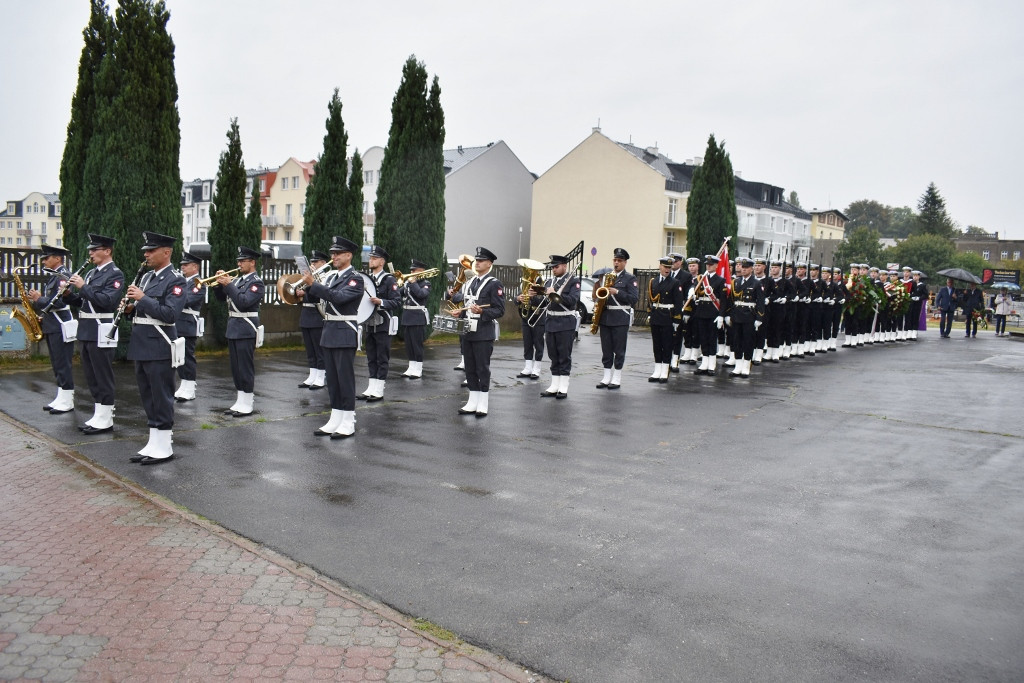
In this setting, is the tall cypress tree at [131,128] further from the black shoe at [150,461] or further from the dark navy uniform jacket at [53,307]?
the black shoe at [150,461]

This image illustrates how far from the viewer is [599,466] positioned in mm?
7672

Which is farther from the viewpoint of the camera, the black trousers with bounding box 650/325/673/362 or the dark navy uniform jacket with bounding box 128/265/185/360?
the black trousers with bounding box 650/325/673/362

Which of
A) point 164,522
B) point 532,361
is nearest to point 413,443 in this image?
point 164,522

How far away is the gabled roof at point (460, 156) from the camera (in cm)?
5383

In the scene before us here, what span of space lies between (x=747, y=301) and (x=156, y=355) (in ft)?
35.7

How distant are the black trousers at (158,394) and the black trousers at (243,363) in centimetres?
208

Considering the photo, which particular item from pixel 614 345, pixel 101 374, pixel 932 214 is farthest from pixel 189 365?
pixel 932 214

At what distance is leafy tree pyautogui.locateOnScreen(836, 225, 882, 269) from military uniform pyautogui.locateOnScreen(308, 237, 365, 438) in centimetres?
6931

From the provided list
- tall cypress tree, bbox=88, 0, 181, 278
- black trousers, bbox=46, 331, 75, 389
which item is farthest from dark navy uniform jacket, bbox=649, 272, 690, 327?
tall cypress tree, bbox=88, 0, 181, 278

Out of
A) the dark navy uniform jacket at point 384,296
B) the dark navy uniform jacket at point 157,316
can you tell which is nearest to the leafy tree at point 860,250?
the dark navy uniform jacket at point 384,296

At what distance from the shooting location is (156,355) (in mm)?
7371

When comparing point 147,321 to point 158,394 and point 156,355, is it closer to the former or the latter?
point 156,355

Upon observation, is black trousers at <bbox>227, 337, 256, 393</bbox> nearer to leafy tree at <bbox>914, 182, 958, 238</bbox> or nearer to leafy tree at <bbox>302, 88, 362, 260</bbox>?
leafy tree at <bbox>302, 88, 362, 260</bbox>

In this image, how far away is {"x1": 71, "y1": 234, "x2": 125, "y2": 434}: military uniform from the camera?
325 inches
